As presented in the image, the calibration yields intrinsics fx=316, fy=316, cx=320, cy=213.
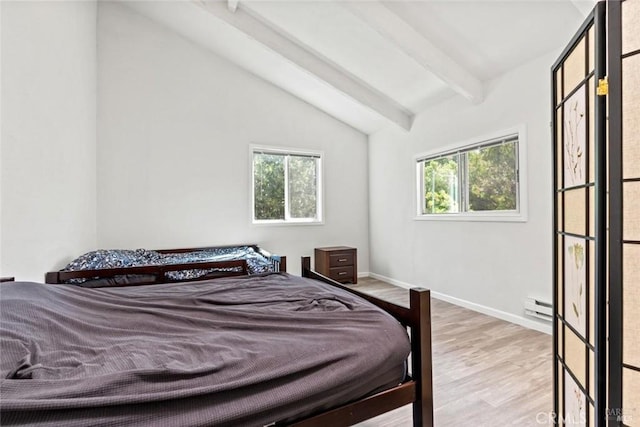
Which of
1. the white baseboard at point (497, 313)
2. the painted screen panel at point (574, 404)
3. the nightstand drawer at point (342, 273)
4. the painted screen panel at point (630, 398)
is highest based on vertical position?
the painted screen panel at point (630, 398)

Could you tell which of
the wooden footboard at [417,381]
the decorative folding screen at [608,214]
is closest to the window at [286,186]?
the wooden footboard at [417,381]

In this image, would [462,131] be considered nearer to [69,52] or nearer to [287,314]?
→ [287,314]

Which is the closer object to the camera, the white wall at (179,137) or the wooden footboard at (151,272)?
the wooden footboard at (151,272)

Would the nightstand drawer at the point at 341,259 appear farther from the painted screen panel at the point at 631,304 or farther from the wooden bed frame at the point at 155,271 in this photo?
the painted screen panel at the point at 631,304

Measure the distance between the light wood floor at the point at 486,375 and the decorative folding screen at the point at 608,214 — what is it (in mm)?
576

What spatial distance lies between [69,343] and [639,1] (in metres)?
2.16

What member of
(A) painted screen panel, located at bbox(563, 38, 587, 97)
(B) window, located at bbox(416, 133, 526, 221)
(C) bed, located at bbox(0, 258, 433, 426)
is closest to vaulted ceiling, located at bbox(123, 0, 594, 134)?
(B) window, located at bbox(416, 133, 526, 221)

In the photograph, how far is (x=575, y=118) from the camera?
1230 mm

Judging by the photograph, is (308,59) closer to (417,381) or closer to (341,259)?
(341,259)

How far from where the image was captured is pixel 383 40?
3186mm

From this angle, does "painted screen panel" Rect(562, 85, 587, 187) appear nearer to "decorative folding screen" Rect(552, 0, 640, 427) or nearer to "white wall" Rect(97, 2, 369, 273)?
"decorative folding screen" Rect(552, 0, 640, 427)

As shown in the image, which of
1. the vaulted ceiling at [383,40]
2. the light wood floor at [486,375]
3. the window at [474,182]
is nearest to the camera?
the light wood floor at [486,375]

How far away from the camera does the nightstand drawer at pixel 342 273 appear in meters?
4.68

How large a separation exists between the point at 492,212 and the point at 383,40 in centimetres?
210
